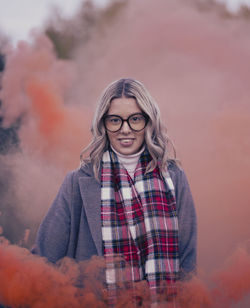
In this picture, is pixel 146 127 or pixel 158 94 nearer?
pixel 146 127

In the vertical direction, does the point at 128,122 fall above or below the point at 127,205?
above

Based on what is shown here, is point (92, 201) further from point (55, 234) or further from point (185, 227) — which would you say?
point (185, 227)

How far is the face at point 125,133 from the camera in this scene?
2.13m

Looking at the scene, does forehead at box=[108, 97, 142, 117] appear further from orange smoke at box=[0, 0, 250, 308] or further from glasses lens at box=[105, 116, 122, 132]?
orange smoke at box=[0, 0, 250, 308]

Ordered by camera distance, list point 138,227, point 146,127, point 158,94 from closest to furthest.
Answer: point 138,227 → point 146,127 → point 158,94

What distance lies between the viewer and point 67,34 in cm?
289

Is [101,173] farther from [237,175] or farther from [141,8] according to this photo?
[141,8]

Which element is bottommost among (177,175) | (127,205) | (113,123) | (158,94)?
(127,205)

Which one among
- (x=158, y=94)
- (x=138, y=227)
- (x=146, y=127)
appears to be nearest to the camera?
(x=138, y=227)

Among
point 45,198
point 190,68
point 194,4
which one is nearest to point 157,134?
point 190,68

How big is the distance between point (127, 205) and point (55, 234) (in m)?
0.42

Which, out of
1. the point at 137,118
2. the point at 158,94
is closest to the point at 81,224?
the point at 137,118

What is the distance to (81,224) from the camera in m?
2.11

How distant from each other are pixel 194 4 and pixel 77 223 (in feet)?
5.98
